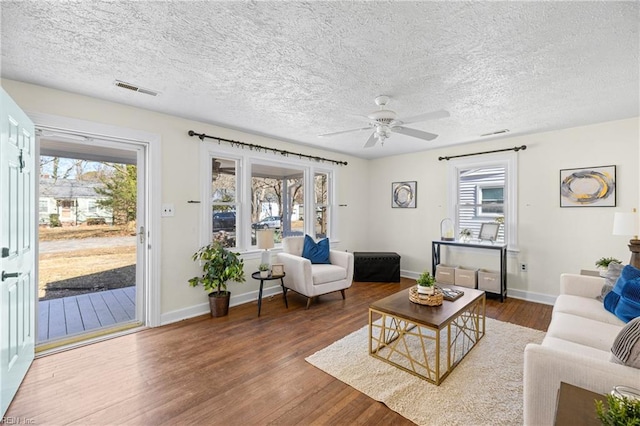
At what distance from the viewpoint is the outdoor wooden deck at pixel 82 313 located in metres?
2.90

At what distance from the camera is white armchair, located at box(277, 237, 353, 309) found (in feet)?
11.9

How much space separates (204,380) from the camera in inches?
84.4

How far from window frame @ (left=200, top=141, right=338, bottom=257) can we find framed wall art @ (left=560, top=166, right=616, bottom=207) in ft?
11.2

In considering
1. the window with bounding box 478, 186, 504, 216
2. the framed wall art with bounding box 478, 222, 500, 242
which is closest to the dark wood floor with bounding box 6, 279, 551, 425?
the framed wall art with bounding box 478, 222, 500, 242

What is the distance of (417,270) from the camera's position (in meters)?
5.27

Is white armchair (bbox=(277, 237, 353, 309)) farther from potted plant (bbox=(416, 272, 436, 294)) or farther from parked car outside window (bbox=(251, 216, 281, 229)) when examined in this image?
potted plant (bbox=(416, 272, 436, 294))

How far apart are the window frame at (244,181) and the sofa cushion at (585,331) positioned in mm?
3333

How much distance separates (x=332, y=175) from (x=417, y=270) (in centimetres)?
236

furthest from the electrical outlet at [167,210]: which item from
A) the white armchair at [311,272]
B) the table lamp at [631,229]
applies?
the table lamp at [631,229]

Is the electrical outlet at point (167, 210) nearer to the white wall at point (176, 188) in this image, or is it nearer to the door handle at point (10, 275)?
the white wall at point (176, 188)

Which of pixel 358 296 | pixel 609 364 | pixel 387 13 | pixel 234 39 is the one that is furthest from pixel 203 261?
pixel 609 364

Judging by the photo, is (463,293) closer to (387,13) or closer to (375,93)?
(375,93)

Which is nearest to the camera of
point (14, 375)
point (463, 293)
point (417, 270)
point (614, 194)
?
point (14, 375)

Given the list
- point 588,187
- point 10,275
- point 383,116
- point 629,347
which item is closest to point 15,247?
point 10,275
